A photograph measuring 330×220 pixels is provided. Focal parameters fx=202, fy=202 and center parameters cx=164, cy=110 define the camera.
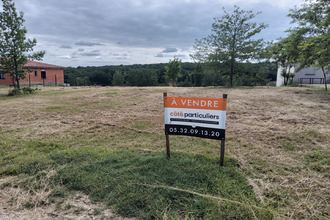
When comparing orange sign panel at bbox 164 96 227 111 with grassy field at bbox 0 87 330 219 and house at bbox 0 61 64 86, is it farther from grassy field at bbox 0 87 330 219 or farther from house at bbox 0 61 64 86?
house at bbox 0 61 64 86

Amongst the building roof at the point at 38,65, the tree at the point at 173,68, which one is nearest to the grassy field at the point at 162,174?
the tree at the point at 173,68

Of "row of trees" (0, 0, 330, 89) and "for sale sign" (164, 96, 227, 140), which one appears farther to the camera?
"row of trees" (0, 0, 330, 89)

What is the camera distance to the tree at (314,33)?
11.0m

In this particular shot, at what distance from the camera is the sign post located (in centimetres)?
304

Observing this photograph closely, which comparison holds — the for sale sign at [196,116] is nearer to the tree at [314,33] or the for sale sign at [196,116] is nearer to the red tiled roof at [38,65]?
the tree at [314,33]

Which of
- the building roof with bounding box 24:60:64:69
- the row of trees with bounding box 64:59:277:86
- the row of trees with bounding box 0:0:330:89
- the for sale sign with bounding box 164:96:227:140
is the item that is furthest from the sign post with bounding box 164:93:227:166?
the building roof with bounding box 24:60:64:69

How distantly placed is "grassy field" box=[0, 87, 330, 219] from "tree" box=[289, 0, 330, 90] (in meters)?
8.39

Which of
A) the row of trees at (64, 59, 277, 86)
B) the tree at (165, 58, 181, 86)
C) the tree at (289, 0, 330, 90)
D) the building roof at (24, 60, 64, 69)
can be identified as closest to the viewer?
the tree at (289, 0, 330, 90)

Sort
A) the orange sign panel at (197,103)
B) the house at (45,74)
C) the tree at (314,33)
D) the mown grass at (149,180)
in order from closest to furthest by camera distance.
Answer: the mown grass at (149,180) → the orange sign panel at (197,103) → the tree at (314,33) → the house at (45,74)

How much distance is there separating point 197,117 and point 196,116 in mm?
22

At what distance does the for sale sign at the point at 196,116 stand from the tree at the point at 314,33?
35.2 ft

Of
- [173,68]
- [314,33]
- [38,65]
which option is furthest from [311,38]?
[38,65]

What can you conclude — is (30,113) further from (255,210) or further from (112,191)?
(255,210)

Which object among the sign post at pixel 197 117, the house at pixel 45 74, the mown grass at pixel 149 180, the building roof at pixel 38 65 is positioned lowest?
the mown grass at pixel 149 180
